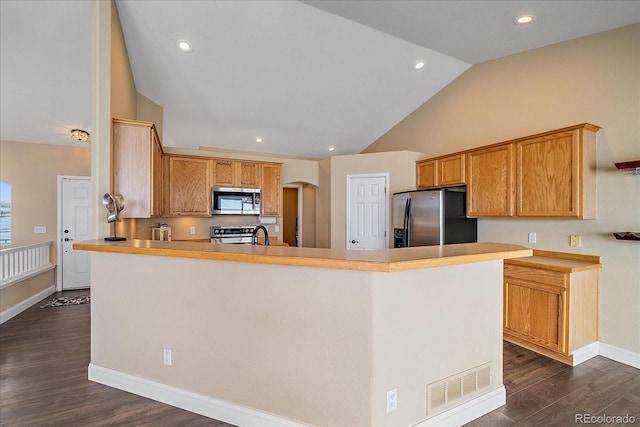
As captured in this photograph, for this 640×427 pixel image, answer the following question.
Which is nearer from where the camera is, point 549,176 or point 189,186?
point 549,176

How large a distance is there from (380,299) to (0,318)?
481cm

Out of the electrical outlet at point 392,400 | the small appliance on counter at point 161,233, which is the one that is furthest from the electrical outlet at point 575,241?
the small appliance on counter at point 161,233

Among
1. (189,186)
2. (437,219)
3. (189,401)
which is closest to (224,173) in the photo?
(189,186)

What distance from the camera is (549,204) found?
3145 millimetres

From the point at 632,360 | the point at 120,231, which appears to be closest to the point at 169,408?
the point at 120,231

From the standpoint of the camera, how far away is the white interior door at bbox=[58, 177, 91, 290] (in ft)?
17.4

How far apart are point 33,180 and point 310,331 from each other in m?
5.89

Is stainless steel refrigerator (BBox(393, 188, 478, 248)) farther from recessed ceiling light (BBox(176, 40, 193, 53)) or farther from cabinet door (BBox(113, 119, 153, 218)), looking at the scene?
recessed ceiling light (BBox(176, 40, 193, 53))

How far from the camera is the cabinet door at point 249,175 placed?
5266 mm

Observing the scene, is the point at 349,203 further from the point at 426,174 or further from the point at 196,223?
the point at 196,223

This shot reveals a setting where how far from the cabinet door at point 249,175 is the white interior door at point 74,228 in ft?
9.10

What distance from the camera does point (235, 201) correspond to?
17.0 feet

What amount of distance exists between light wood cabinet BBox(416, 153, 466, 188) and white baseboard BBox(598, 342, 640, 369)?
221 cm

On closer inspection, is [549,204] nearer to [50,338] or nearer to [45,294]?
[50,338]
